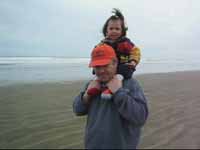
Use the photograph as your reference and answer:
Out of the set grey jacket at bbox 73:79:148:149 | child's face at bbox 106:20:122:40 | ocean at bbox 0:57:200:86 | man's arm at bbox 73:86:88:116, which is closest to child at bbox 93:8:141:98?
child's face at bbox 106:20:122:40

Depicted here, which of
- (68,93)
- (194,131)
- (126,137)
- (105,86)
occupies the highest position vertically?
(105,86)

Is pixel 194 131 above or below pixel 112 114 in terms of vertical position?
below

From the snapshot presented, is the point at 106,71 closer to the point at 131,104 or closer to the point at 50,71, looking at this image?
the point at 131,104

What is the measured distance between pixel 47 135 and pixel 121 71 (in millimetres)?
2887

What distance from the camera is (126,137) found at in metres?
2.48

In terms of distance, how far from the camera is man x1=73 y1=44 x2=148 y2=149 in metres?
2.36

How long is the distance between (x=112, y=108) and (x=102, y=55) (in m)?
0.41

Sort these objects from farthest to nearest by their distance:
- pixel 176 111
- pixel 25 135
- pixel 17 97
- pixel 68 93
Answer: pixel 68 93, pixel 17 97, pixel 176 111, pixel 25 135

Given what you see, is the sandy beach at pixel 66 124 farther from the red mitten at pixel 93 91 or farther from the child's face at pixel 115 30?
the child's face at pixel 115 30

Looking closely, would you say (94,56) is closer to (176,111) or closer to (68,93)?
(176,111)

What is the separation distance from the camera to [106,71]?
2.43m

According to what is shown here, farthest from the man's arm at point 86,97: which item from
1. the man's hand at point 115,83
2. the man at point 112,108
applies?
the man's hand at point 115,83

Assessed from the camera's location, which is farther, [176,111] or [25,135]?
[176,111]

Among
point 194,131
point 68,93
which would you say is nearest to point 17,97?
point 68,93
